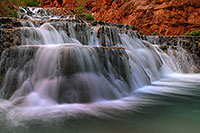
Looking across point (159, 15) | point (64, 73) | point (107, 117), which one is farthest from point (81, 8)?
point (107, 117)

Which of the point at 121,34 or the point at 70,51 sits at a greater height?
the point at 121,34

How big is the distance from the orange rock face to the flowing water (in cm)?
1378

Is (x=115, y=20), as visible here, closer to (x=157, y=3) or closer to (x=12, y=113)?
(x=157, y=3)

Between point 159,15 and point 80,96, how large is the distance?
17.2 meters

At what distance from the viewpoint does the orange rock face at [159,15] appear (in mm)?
A: 17312

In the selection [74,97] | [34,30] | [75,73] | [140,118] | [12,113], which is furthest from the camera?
[34,30]

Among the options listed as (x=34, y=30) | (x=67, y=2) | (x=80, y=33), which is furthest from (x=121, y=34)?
(x=67, y=2)

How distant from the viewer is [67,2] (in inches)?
1068

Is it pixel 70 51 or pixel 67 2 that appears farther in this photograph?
pixel 67 2

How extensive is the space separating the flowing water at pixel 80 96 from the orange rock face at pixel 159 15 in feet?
45.2

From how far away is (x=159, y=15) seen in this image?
710 inches

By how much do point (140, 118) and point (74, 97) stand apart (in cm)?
162

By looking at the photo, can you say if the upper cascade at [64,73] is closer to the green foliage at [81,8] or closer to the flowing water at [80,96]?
the flowing water at [80,96]

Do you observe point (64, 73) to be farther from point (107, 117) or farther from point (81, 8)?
point (81, 8)
